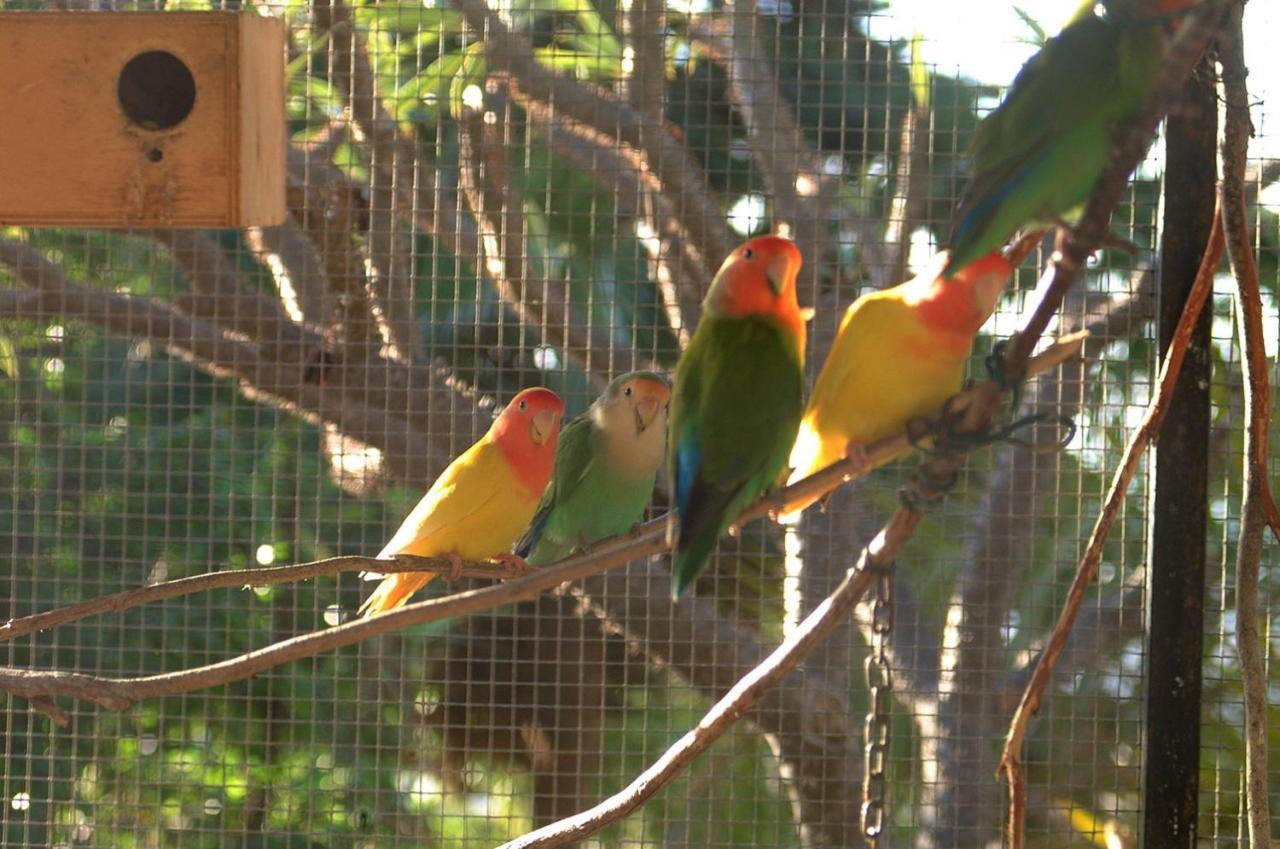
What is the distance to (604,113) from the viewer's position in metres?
1.84

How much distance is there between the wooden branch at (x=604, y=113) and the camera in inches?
70.9

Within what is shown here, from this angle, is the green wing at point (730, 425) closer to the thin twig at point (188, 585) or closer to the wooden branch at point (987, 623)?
the thin twig at point (188, 585)

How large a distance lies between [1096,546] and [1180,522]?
221 mm

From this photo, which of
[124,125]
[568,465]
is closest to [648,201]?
[568,465]

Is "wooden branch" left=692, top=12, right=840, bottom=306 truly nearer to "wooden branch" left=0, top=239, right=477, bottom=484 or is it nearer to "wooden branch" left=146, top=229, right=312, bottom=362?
"wooden branch" left=0, top=239, right=477, bottom=484

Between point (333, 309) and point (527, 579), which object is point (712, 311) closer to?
point (527, 579)

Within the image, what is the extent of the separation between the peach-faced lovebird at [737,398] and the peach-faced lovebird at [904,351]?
0.09 m

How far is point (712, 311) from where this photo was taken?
91 cm

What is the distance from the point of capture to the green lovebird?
0.82 meters

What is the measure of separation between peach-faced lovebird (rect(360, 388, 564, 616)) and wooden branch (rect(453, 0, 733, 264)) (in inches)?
22.7

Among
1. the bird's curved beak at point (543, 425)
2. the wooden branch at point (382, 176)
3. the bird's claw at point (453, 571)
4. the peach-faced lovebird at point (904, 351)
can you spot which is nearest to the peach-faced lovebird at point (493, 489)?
the bird's curved beak at point (543, 425)

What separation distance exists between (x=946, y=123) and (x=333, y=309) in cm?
102

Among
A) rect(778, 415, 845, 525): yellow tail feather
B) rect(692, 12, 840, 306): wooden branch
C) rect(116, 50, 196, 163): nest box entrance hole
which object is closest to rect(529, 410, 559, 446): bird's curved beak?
rect(778, 415, 845, 525): yellow tail feather

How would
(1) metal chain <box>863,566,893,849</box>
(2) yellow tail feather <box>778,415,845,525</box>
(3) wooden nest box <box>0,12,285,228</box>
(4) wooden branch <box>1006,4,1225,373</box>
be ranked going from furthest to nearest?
(3) wooden nest box <box>0,12,285,228</box>, (2) yellow tail feather <box>778,415,845,525</box>, (1) metal chain <box>863,566,893,849</box>, (4) wooden branch <box>1006,4,1225,373</box>
